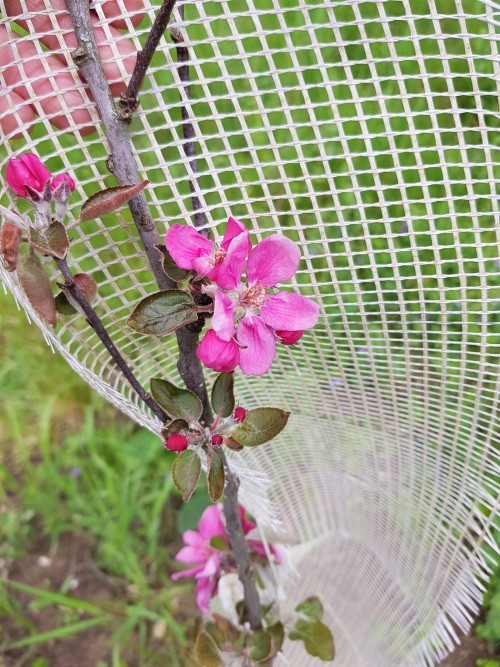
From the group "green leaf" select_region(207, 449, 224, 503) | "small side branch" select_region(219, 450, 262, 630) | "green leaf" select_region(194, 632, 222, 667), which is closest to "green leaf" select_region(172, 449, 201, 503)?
"green leaf" select_region(207, 449, 224, 503)

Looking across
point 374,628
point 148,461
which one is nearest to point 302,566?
point 374,628

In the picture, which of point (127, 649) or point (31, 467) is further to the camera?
point (31, 467)

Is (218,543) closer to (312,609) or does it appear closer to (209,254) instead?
(312,609)

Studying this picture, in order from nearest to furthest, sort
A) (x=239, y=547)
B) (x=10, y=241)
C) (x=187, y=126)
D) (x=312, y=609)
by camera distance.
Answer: (x=10, y=241) → (x=187, y=126) → (x=239, y=547) → (x=312, y=609)

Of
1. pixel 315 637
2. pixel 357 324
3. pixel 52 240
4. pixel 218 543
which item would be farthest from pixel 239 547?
pixel 52 240

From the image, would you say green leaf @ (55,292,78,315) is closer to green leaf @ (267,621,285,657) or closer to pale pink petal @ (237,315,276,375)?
pale pink petal @ (237,315,276,375)

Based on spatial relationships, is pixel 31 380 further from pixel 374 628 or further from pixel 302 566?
pixel 374 628
